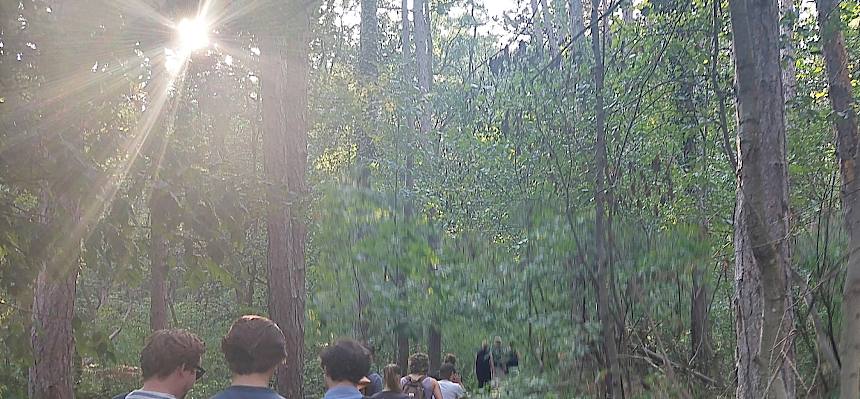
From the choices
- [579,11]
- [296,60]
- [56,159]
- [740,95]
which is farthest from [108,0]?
[579,11]

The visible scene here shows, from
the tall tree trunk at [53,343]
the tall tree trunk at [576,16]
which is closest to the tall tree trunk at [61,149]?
the tall tree trunk at [53,343]

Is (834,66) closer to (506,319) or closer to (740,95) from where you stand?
(506,319)

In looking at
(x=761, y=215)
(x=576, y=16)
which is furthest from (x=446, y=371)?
(x=576, y=16)

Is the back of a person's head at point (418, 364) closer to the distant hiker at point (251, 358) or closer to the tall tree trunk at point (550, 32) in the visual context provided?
the distant hiker at point (251, 358)

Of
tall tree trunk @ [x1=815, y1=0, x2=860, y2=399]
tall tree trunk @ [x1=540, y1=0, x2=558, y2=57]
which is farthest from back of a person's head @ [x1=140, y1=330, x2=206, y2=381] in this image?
tall tree trunk @ [x1=540, y1=0, x2=558, y2=57]

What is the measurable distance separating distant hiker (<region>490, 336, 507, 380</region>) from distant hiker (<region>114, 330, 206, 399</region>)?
5377 mm

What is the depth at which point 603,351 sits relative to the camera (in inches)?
295

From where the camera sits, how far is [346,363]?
12.8 feet

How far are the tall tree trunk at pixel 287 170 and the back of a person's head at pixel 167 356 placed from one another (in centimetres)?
454

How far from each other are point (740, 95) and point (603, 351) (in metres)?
3.88

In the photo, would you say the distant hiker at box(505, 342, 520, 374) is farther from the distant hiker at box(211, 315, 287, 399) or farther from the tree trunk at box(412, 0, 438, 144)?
the tree trunk at box(412, 0, 438, 144)

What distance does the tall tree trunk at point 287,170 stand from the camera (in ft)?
26.2

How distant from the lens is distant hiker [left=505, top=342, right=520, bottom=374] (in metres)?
7.98

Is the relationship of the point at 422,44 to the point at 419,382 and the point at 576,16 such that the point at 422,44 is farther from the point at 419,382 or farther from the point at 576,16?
the point at 419,382
